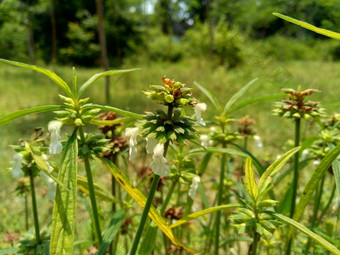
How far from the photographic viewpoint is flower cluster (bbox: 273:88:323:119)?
22.1 inches

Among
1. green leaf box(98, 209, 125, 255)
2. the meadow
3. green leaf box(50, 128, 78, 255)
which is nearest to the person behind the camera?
green leaf box(50, 128, 78, 255)

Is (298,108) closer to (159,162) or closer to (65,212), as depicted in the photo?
(159,162)

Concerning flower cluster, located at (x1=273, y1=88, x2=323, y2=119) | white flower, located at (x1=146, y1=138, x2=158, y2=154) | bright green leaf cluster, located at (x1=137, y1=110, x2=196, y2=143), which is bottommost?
white flower, located at (x1=146, y1=138, x2=158, y2=154)

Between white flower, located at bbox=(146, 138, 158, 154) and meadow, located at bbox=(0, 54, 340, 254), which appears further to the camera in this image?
meadow, located at bbox=(0, 54, 340, 254)

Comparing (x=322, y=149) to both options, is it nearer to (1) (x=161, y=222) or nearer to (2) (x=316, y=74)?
(1) (x=161, y=222)

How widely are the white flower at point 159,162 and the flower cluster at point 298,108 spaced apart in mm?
307

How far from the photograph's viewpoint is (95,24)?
29.3 feet

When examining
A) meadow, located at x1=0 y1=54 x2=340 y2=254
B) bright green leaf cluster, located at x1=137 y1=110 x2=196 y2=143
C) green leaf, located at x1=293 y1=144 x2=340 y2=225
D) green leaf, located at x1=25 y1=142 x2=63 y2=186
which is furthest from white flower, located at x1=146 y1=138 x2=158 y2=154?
meadow, located at x1=0 y1=54 x2=340 y2=254

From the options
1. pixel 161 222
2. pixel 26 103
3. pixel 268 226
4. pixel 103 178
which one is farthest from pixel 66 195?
pixel 26 103

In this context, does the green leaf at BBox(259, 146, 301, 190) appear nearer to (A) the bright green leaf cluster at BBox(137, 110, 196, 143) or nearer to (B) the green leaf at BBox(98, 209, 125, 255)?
→ (A) the bright green leaf cluster at BBox(137, 110, 196, 143)

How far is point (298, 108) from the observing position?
0.58m

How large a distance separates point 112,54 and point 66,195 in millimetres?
9878

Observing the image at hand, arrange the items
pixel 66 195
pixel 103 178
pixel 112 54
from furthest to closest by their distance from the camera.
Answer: pixel 112 54 → pixel 103 178 → pixel 66 195

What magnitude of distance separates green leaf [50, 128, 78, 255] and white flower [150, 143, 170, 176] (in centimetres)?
11
